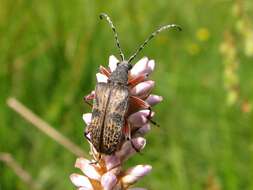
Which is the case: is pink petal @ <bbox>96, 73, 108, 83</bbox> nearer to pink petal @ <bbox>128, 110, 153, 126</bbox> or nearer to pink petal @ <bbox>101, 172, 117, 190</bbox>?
pink petal @ <bbox>128, 110, 153, 126</bbox>

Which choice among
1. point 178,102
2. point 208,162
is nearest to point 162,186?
point 208,162

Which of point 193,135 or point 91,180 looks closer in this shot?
point 91,180

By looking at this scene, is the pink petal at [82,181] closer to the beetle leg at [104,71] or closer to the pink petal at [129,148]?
the pink petal at [129,148]

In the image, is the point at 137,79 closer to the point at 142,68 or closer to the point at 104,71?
the point at 142,68

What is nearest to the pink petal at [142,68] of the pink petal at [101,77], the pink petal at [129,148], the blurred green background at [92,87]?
the pink petal at [101,77]

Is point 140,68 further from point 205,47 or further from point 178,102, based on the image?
point 205,47

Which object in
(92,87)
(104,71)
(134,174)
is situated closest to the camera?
(134,174)

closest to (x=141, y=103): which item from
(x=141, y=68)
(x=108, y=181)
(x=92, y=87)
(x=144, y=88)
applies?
(x=144, y=88)
